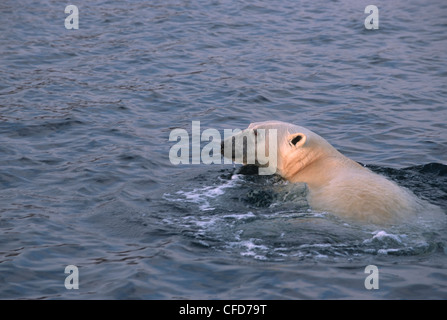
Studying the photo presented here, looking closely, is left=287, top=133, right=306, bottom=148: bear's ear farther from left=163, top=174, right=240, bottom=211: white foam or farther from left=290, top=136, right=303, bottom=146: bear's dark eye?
left=163, top=174, right=240, bottom=211: white foam

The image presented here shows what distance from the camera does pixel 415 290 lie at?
19.4ft

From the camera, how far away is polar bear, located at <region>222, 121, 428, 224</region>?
7.15 metres

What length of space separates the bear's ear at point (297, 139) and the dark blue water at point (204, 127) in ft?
1.76

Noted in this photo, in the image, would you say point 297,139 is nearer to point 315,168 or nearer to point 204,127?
point 315,168

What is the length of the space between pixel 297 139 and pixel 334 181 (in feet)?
3.20

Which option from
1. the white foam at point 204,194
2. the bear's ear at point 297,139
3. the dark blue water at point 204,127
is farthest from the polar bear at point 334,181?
the white foam at point 204,194

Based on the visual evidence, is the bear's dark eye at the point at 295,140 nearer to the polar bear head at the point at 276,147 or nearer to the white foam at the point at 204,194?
the polar bear head at the point at 276,147

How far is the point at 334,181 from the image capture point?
7.88 m

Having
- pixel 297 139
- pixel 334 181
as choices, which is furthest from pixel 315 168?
pixel 334 181

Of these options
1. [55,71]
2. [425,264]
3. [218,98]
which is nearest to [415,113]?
[218,98]

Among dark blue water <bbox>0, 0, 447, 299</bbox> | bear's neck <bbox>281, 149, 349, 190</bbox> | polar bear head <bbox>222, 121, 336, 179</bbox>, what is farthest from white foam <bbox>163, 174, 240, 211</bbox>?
bear's neck <bbox>281, 149, 349, 190</bbox>

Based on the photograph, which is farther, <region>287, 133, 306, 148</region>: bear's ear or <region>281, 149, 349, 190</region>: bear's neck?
<region>287, 133, 306, 148</region>: bear's ear

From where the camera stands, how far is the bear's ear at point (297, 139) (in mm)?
8555
